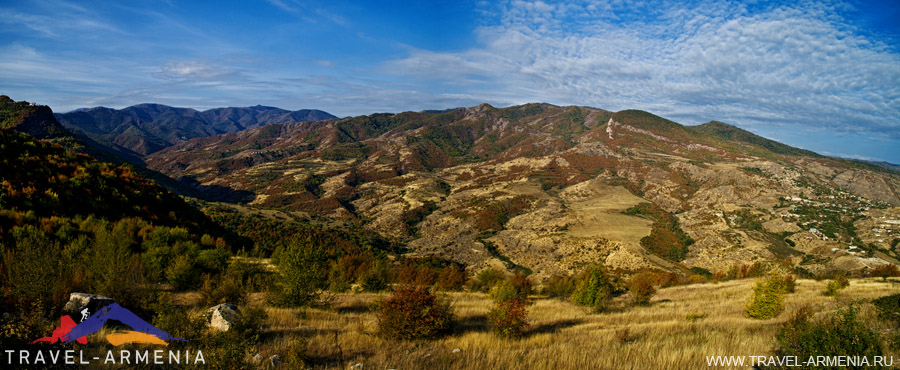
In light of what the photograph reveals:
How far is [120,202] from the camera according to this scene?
60.5ft

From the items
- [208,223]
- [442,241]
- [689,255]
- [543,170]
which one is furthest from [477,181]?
[208,223]

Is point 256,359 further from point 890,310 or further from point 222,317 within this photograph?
point 890,310

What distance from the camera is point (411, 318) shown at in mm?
8047

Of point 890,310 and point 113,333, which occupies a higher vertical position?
point 113,333

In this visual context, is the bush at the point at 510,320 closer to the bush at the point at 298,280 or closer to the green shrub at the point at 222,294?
the bush at the point at 298,280

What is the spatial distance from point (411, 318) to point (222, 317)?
155 inches

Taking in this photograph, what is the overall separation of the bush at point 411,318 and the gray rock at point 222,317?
3099 millimetres

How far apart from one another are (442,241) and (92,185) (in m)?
90.3

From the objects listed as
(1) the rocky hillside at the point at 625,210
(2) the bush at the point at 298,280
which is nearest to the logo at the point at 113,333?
(2) the bush at the point at 298,280

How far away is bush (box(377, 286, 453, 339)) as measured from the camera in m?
7.96

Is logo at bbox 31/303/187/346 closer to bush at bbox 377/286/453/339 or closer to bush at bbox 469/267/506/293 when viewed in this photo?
bush at bbox 377/286/453/339

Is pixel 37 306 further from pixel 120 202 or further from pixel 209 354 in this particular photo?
pixel 120 202

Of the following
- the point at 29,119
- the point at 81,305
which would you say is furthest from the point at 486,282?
the point at 29,119

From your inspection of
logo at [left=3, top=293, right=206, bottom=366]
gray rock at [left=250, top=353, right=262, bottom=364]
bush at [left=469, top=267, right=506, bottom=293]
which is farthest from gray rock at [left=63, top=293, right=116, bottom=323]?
bush at [left=469, top=267, right=506, bottom=293]
